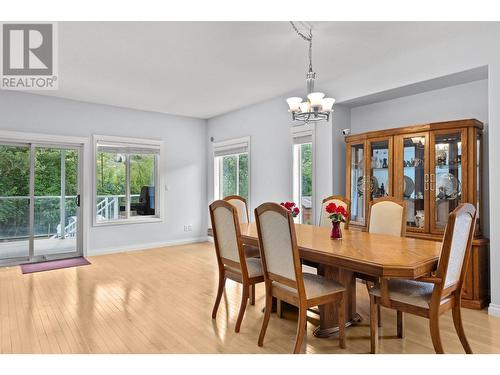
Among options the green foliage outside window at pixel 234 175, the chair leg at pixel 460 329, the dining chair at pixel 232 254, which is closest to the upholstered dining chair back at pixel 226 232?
the dining chair at pixel 232 254

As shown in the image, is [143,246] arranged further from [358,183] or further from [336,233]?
[336,233]

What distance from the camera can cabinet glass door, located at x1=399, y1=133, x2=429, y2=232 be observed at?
11.7 feet

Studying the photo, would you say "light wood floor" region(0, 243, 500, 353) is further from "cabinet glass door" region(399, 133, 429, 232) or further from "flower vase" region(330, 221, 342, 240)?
"cabinet glass door" region(399, 133, 429, 232)

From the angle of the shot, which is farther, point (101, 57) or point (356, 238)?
point (101, 57)

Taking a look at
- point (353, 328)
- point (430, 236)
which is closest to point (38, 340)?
point (353, 328)

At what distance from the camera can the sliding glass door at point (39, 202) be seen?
500 centimetres

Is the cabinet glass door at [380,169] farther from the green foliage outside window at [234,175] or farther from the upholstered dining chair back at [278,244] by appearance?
the green foliage outside window at [234,175]

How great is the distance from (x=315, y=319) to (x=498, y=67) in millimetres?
2813

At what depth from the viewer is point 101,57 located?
3641 millimetres

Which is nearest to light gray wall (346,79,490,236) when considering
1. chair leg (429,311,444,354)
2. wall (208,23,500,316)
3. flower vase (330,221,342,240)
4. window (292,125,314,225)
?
wall (208,23,500,316)

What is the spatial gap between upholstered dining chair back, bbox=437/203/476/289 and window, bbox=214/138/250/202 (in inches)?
157

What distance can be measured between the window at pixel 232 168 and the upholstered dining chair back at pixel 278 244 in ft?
11.5
